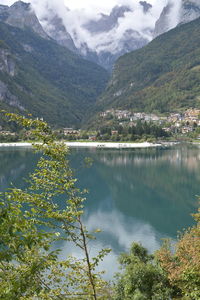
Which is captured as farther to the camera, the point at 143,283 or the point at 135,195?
the point at 135,195

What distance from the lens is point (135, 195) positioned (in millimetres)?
61406

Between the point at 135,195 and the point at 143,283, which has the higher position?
the point at 143,283

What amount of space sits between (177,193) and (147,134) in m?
113

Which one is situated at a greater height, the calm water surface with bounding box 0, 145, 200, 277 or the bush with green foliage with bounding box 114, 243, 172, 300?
the bush with green foliage with bounding box 114, 243, 172, 300

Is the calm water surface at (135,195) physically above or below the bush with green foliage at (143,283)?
below

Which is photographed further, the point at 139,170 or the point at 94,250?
the point at 139,170

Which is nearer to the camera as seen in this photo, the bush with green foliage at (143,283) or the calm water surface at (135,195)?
the bush with green foliage at (143,283)

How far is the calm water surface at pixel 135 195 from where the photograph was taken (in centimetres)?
3809

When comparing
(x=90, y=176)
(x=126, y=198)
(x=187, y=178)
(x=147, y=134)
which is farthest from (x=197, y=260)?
(x=147, y=134)

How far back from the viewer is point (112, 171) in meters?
86.1

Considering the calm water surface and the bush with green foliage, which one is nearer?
the bush with green foliage

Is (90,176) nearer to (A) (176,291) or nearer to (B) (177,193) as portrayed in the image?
(B) (177,193)

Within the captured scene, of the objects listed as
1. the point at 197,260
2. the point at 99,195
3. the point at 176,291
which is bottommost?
the point at 99,195

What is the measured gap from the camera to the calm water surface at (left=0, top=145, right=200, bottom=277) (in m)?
38.1
